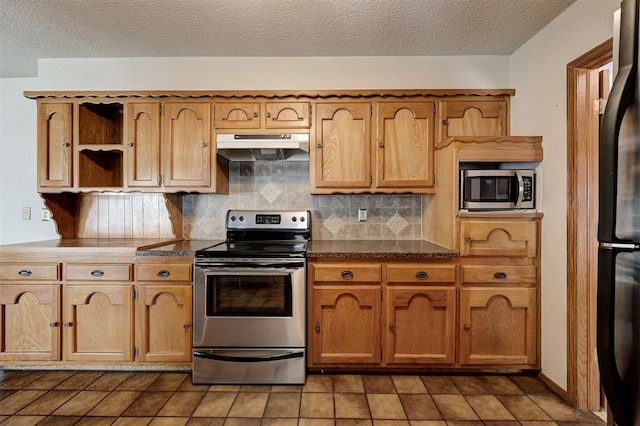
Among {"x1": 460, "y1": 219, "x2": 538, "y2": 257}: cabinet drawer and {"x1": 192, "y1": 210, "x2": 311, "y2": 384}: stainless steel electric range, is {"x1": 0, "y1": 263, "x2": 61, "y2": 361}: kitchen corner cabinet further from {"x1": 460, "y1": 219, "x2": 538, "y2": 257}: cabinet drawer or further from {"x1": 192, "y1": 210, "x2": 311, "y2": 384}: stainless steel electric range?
{"x1": 460, "y1": 219, "x2": 538, "y2": 257}: cabinet drawer

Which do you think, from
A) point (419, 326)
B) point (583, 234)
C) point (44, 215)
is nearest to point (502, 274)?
point (583, 234)

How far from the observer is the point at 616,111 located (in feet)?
2.42

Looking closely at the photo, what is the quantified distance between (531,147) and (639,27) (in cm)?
166

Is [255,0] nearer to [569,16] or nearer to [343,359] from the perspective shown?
[569,16]

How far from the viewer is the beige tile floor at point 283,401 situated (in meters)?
1.83

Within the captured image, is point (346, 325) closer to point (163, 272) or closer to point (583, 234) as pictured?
point (163, 272)

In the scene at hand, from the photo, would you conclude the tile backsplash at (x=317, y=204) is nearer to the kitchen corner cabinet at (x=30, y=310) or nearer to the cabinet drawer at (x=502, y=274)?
the cabinet drawer at (x=502, y=274)

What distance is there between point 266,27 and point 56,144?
1.91 meters

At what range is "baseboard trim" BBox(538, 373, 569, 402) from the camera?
201cm

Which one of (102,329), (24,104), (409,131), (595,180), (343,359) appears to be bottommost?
(343,359)

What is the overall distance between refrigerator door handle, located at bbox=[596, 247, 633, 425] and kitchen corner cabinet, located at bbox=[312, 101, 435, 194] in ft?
5.93

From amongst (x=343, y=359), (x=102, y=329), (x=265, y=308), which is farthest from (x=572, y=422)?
(x=102, y=329)

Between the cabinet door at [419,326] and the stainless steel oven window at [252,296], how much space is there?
72 centimetres

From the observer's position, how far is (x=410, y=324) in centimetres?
227
